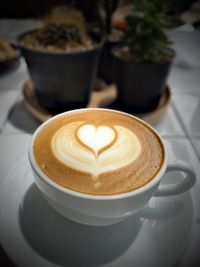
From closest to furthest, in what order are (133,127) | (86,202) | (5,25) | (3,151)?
(86,202) → (133,127) → (3,151) → (5,25)

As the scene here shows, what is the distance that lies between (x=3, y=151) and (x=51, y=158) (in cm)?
26

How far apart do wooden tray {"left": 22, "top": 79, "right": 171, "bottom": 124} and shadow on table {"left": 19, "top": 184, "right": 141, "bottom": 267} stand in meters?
0.31

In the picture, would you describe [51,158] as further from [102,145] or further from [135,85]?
[135,85]

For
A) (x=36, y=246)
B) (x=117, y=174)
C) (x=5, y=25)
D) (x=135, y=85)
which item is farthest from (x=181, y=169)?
(x=5, y=25)

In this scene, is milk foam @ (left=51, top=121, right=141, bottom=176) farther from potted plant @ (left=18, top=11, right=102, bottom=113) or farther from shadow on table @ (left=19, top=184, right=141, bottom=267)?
potted plant @ (left=18, top=11, right=102, bottom=113)

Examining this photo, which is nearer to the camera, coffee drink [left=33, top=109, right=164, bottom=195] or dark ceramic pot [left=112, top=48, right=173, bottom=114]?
coffee drink [left=33, top=109, right=164, bottom=195]

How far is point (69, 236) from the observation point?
0.36 metres

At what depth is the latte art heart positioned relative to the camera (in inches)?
15.9

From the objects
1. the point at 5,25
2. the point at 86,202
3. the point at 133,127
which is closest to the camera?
the point at 86,202

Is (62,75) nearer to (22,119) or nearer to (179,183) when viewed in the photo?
(22,119)

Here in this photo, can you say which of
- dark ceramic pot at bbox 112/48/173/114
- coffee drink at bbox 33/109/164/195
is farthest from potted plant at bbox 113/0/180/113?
coffee drink at bbox 33/109/164/195

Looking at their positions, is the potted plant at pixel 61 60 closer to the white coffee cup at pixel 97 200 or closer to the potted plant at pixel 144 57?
the potted plant at pixel 144 57

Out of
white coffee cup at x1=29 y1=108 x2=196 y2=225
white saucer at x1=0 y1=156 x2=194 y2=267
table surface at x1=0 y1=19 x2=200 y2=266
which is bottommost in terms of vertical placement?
table surface at x1=0 y1=19 x2=200 y2=266

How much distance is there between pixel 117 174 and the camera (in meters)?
0.36
